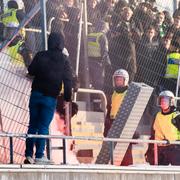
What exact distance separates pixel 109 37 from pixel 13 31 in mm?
2997

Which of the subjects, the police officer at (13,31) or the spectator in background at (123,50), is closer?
the police officer at (13,31)

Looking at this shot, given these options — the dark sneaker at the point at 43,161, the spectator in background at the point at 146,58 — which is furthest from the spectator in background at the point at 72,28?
the dark sneaker at the point at 43,161

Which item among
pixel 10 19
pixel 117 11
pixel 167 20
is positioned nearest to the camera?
pixel 10 19

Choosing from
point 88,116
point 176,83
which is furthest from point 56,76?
point 176,83

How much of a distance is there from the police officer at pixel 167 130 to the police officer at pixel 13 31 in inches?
84.7

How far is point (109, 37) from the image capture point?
62.2ft

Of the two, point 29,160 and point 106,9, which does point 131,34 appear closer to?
point 106,9

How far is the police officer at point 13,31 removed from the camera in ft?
53.5

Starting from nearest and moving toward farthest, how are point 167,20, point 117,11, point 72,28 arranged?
point 72,28
point 117,11
point 167,20

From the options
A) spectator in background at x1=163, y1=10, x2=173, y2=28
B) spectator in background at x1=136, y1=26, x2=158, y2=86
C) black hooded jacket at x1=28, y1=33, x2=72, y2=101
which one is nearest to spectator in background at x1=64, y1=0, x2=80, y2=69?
spectator in background at x1=136, y1=26, x2=158, y2=86

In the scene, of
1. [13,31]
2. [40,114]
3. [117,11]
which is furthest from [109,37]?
[40,114]

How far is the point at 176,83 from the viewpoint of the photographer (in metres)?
19.8

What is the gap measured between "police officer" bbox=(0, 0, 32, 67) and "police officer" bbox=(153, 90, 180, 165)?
2151 millimetres

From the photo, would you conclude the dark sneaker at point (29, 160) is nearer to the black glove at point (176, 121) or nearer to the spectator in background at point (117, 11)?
the black glove at point (176, 121)
